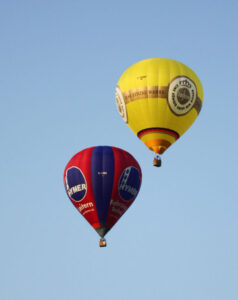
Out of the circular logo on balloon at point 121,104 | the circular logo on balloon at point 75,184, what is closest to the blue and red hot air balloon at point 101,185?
the circular logo on balloon at point 75,184

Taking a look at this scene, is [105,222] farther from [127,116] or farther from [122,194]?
[127,116]

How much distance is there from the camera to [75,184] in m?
51.9

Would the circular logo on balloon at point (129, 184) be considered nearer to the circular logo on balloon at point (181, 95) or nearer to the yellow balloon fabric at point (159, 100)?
the yellow balloon fabric at point (159, 100)

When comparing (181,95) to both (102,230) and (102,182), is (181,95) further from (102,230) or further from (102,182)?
(102,230)

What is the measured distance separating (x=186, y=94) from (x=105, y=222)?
685 cm

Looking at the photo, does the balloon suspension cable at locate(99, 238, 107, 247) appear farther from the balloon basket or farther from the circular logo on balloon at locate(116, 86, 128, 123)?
the circular logo on balloon at locate(116, 86, 128, 123)

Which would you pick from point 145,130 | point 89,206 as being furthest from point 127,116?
point 89,206

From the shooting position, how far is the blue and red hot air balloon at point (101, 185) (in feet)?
169

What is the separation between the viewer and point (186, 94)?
51.8 meters

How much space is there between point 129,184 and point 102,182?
1.36 m

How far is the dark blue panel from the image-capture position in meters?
51.3

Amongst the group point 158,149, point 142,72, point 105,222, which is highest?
point 142,72

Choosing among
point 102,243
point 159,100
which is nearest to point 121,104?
point 159,100

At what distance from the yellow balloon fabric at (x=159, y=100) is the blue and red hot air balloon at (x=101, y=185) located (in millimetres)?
1741
